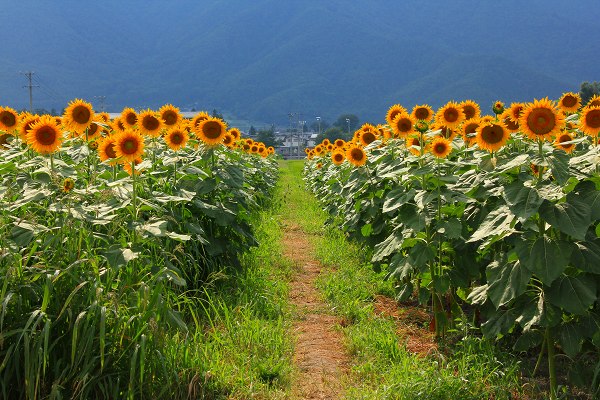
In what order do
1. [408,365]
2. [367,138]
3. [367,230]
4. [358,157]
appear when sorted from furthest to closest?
[367,138] → [358,157] → [367,230] → [408,365]

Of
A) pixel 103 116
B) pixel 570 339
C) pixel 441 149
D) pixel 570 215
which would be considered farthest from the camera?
pixel 103 116

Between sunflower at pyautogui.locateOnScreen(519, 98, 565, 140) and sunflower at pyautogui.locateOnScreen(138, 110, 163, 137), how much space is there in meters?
3.27

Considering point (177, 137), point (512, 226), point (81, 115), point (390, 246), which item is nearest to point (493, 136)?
point (512, 226)

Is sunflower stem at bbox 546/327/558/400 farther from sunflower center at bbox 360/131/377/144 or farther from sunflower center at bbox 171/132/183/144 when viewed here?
sunflower center at bbox 360/131/377/144

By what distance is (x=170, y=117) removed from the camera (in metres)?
6.13

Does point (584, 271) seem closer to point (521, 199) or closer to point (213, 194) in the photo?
point (521, 199)

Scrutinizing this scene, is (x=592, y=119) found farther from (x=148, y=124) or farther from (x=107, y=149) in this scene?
(x=148, y=124)

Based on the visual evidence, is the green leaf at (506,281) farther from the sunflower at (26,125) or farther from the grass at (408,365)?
the sunflower at (26,125)

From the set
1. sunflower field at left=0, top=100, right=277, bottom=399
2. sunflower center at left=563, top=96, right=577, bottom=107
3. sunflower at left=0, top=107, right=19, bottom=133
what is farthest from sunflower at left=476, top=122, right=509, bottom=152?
sunflower at left=0, top=107, right=19, bottom=133

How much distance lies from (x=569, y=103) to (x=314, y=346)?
3.48 meters

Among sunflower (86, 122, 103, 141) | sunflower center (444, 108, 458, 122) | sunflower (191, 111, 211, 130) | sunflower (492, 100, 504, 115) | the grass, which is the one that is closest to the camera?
the grass

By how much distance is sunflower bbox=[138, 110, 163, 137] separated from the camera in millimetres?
5680

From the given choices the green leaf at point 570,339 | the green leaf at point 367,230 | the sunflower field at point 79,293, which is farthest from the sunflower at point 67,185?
the green leaf at point 367,230

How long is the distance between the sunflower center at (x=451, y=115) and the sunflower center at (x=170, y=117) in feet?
8.37
